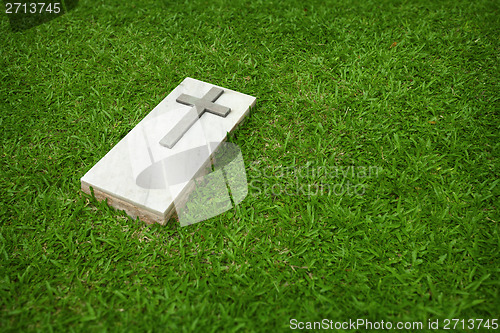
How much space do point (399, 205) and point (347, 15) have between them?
2.66 m

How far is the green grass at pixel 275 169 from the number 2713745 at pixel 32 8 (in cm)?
29

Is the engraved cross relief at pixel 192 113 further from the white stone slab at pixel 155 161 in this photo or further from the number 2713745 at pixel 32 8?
the number 2713745 at pixel 32 8

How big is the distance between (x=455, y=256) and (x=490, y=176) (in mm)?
772

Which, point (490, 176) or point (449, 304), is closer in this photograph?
point (449, 304)

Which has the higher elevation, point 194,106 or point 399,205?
point 194,106

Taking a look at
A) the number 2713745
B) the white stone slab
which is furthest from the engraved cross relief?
the number 2713745

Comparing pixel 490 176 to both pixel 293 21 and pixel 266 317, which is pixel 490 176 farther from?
pixel 293 21

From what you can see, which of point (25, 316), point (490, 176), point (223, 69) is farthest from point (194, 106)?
point (490, 176)

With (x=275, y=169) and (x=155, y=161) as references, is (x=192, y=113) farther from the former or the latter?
(x=275, y=169)

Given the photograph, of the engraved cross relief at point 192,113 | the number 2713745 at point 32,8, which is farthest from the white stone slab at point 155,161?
the number 2713745 at point 32,8

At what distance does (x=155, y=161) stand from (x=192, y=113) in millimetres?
524

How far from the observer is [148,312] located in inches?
73.5

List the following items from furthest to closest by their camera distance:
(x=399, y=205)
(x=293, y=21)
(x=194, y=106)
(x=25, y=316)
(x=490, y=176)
Answer: (x=293, y=21) < (x=194, y=106) < (x=490, y=176) < (x=399, y=205) < (x=25, y=316)

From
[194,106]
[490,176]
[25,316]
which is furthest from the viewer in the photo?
[194,106]
